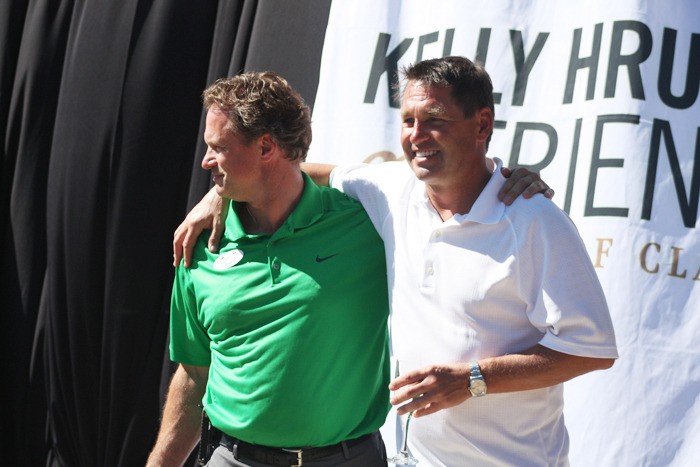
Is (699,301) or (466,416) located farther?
(699,301)

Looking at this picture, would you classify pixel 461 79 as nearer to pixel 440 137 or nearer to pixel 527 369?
pixel 440 137

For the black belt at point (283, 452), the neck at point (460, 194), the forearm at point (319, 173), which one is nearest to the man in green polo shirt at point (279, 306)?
the black belt at point (283, 452)

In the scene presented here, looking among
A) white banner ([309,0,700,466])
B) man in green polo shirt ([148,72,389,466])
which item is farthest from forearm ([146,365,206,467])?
white banner ([309,0,700,466])

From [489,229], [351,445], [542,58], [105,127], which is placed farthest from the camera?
[105,127]

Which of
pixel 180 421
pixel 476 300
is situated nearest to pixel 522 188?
pixel 476 300

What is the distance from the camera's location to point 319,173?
6.72ft

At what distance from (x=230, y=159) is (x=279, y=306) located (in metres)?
0.31

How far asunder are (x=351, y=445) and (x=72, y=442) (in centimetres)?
167

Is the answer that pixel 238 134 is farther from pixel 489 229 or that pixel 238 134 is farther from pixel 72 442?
pixel 72 442

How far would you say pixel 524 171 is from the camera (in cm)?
163

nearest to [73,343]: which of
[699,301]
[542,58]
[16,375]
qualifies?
[16,375]

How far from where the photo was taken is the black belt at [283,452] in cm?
174

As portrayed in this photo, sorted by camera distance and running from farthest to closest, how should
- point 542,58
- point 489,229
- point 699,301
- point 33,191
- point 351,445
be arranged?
point 33,191, point 542,58, point 699,301, point 351,445, point 489,229

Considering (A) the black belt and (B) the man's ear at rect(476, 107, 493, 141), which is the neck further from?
(A) the black belt
